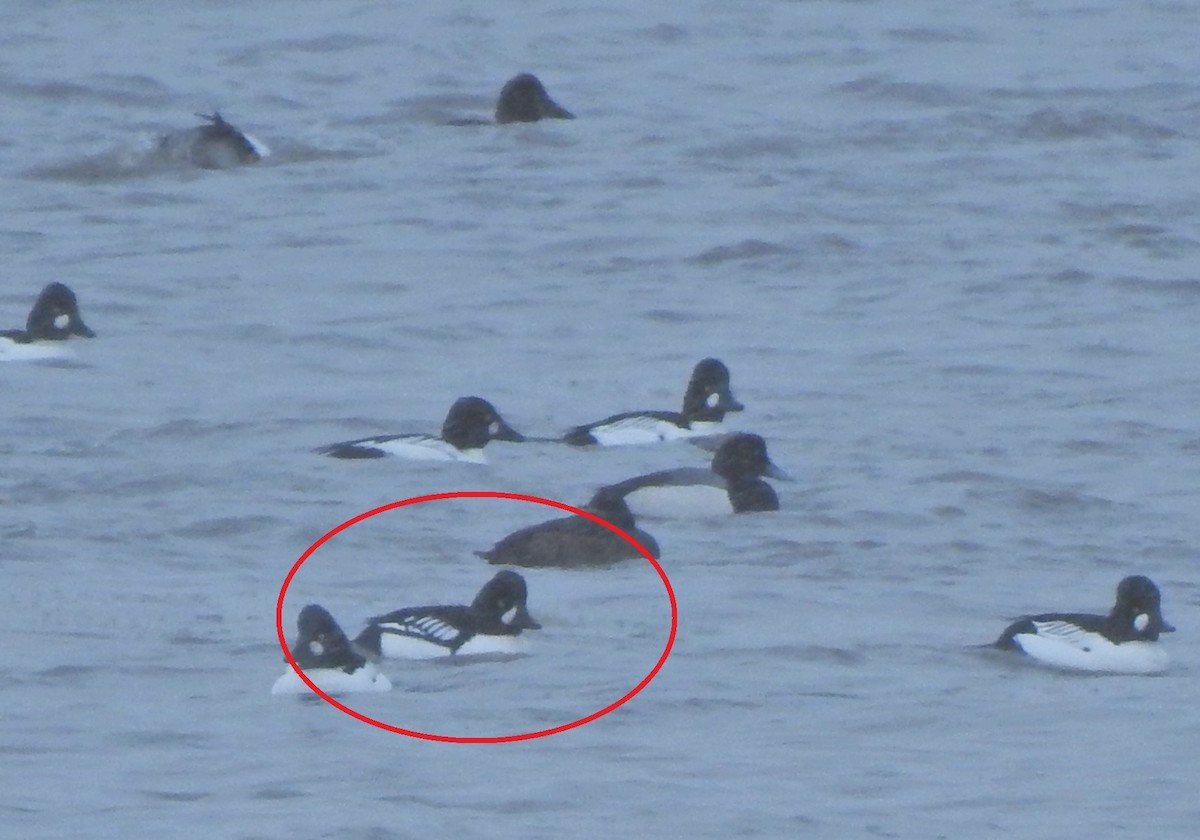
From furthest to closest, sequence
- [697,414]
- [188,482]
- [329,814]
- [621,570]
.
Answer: [697,414] < [188,482] < [621,570] < [329,814]

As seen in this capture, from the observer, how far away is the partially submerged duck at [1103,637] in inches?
479

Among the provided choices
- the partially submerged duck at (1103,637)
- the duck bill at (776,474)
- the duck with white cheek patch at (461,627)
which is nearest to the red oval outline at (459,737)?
the duck with white cheek patch at (461,627)

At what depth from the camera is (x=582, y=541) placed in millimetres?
14062

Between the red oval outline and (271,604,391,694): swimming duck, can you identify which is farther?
(271,604,391,694): swimming duck

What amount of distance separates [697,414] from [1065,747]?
23.4 feet

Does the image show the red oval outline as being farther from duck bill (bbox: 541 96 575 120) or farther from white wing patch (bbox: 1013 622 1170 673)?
duck bill (bbox: 541 96 575 120)

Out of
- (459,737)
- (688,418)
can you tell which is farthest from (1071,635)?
(688,418)

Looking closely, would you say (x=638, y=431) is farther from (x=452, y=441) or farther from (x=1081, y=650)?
(x=1081, y=650)

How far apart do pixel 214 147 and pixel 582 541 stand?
13621mm

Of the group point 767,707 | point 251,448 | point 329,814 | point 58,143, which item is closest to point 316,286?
point 251,448

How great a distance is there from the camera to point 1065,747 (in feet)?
35.6

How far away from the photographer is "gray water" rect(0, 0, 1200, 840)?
10.5 metres

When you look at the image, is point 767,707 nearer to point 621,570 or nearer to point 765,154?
point 621,570

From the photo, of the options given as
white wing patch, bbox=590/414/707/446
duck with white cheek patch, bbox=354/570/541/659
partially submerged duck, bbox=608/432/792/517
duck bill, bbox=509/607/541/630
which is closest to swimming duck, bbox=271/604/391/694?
duck with white cheek patch, bbox=354/570/541/659
